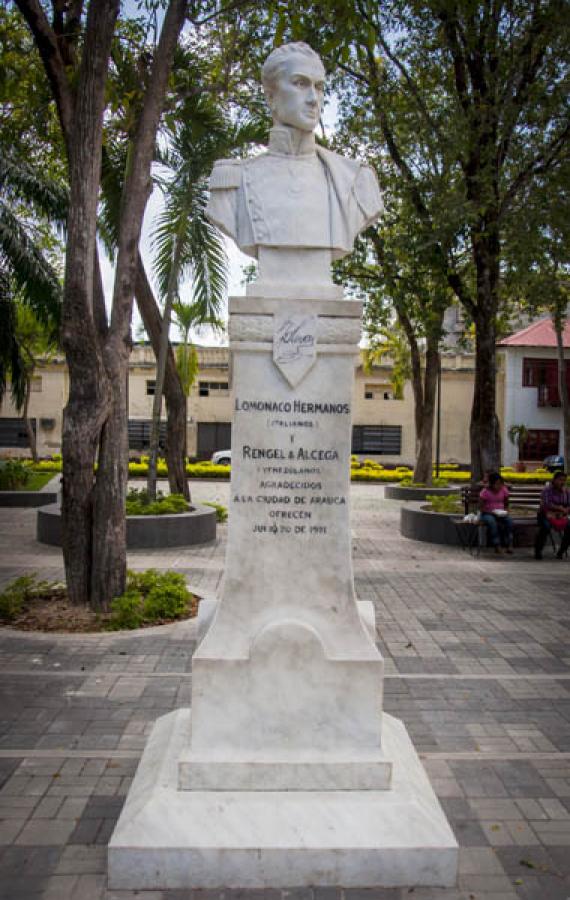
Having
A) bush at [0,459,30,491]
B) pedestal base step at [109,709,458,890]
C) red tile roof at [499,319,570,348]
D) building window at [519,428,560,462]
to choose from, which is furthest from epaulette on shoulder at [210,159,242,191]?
building window at [519,428,560,462]

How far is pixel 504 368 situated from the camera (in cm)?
3756

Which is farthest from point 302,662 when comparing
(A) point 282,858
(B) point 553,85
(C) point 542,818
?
(B) point 553,85

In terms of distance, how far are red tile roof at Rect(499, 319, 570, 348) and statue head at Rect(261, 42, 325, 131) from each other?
33.6 meters

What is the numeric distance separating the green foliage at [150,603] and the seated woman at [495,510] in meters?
5.66

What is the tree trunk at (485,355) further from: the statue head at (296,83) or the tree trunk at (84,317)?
the statue head at (296,83)

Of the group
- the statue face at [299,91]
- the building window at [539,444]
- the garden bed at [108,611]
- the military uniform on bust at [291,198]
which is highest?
the statue face at [299,91]

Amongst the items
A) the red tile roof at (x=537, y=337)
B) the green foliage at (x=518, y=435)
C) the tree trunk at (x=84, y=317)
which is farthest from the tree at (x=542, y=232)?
the red tile roof at (x=537, y=337)

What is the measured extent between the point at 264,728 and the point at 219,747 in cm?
23

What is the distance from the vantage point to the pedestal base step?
3.36m

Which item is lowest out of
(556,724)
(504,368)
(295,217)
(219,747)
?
(556,724)

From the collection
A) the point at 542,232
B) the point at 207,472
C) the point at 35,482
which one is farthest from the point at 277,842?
the point at 207,472

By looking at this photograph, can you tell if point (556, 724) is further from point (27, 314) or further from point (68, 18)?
point (27, 314)

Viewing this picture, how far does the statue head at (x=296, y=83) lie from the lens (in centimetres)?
397

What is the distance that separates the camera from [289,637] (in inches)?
151
